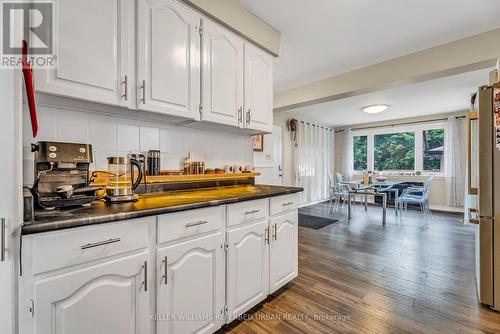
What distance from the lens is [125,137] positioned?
1.57 metres

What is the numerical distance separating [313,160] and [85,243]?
18.5ft

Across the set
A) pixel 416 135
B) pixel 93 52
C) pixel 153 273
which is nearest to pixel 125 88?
pixel 93 52

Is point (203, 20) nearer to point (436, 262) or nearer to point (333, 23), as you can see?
point (333, 23)

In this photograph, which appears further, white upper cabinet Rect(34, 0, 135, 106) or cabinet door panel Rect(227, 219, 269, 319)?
cabinet door panel Rect(227, 219, 269, 319)

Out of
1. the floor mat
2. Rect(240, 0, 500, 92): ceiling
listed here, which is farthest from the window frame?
Rect(240, 0, 500, 92): ceiling

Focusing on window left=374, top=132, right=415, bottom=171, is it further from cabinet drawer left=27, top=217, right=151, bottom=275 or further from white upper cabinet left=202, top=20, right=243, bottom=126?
cabinet drawer left=27, top=217, right=151, bottom=275

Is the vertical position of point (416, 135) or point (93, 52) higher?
point (416, 135)

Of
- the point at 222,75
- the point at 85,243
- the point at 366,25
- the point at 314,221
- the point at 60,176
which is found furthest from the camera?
the point at 314,221

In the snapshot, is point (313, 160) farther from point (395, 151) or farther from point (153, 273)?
point (153, 273)

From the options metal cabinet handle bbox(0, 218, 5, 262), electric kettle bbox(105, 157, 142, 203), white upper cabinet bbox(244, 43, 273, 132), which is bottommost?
metal cabinet handle bbox(0, 218, 5, 262)

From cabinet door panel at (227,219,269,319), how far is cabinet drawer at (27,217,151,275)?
22.4 inches

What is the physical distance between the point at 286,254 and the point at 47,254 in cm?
155

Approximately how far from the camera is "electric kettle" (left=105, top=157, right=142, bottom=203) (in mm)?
1245

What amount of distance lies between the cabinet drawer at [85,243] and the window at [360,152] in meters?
6.65
